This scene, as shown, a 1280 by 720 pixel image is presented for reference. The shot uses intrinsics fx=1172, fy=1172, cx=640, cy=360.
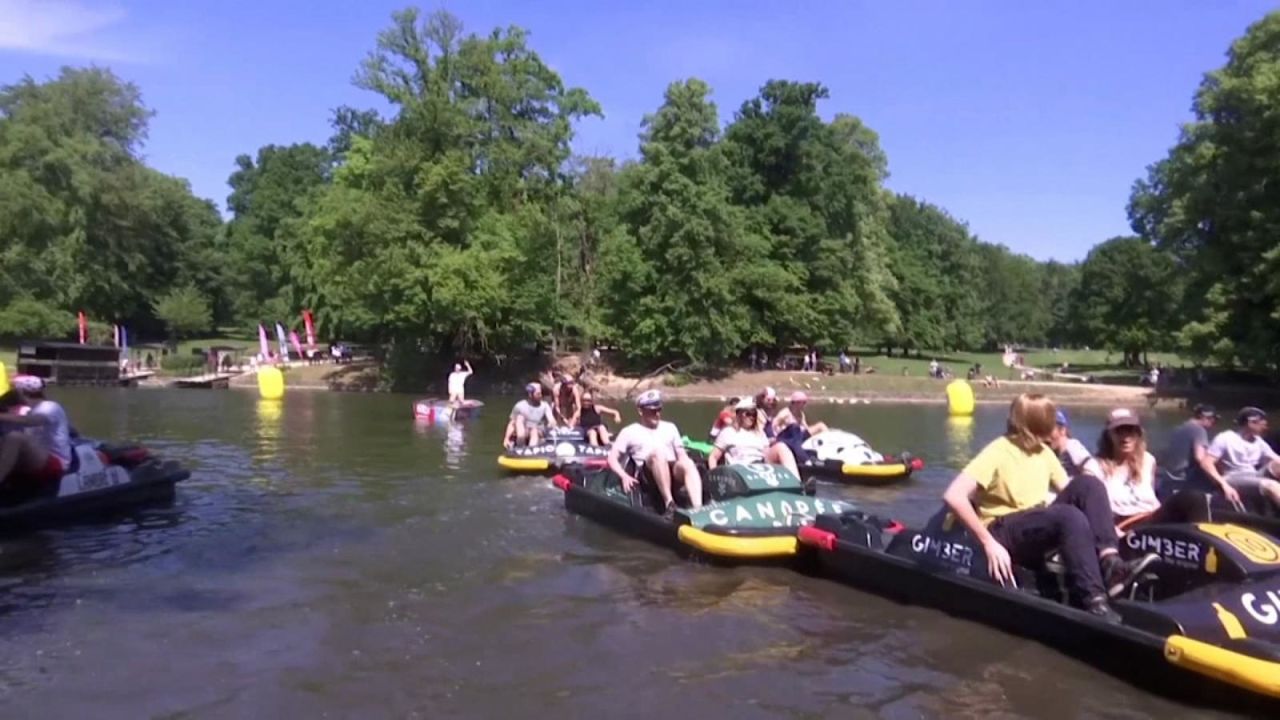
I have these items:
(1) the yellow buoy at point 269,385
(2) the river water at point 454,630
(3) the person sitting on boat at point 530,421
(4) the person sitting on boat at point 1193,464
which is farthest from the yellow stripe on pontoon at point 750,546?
(1) the yellow buoy at point 269,385

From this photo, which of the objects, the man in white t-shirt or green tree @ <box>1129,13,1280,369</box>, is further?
green tree @ <box>1129,13,1280,369</box>

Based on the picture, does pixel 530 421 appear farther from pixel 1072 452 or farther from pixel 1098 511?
pixel 1098 511

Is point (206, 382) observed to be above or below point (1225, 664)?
above

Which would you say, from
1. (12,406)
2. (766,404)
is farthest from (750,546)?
(12,406)

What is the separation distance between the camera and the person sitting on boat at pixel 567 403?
2127 cm

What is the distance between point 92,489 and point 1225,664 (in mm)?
12983

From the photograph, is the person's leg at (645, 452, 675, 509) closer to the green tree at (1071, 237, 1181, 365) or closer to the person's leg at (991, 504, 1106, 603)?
the person's leg at (991, 504, 1106, 603)

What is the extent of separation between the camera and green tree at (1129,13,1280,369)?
151 feet

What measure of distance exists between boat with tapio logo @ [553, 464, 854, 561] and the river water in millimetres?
266

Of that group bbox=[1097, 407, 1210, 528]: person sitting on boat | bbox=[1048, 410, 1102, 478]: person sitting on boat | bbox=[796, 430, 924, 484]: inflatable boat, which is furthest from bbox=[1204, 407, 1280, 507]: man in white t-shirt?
bbox=[796, 430, 924, 484]: inflatable boat

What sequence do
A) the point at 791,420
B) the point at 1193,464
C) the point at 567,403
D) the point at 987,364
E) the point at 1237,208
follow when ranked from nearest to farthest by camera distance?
the point at 1193,464 < the point at 791,420 < the point at 567,403 < the point at 1237,208 < the point at 987,364

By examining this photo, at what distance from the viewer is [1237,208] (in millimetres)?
48094

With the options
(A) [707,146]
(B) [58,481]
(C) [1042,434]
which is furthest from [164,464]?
(A) [707,146]

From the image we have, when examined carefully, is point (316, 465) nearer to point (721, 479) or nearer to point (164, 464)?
point (164, 464)
